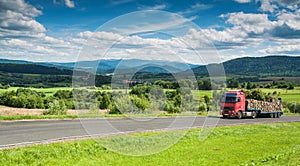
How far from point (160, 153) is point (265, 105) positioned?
3259 centimetres

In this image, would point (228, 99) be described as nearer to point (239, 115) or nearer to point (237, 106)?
point (237, 106)

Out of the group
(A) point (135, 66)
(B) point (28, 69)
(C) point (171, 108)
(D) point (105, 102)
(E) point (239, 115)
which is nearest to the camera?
(A) point (135, 66)

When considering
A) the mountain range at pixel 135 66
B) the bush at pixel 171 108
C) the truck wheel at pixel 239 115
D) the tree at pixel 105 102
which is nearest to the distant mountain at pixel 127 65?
the mountain range at pixel 135 66

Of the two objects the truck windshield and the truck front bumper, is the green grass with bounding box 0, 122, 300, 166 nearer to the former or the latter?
the truck front bumper

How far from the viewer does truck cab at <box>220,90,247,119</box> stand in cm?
3822

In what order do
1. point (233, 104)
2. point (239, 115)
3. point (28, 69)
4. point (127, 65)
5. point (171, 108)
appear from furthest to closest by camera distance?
point (28, 69) → point (171, 108) → point (239, 115) → point (233, 104) → point (127, 65)

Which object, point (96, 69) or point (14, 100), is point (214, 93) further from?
point (96, 69)

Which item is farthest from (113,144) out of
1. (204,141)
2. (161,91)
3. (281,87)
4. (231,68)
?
(231,68)

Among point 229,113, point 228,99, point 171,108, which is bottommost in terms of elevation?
point 229,113

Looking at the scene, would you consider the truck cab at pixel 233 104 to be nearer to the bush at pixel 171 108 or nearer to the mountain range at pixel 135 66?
the bush at pixel 171 108

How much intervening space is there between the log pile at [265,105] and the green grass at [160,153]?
787 inches

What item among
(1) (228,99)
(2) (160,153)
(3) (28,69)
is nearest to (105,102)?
(1) (228,99)

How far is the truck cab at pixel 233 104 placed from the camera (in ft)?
125

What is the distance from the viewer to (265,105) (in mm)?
44094
